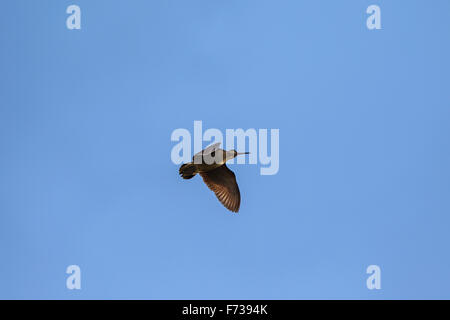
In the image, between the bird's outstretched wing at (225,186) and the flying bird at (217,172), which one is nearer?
the flying bird at (217,172)

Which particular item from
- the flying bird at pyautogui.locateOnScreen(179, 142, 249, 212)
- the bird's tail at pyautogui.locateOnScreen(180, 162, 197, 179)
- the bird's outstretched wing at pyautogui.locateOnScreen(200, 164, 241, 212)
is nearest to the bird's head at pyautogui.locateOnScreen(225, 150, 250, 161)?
the flying bird at pyautogui.locateOnScreen(179, 142, 249, 212)

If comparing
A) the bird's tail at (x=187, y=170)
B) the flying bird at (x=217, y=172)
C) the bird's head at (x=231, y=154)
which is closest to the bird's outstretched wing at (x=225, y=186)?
the flying bird at (x=217, y=172)

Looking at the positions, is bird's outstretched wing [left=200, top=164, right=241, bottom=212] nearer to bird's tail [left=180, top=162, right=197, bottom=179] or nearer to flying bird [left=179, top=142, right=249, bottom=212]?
flying bird [left=179, top=142, right=249, bottom=212]

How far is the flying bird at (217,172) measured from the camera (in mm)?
16922

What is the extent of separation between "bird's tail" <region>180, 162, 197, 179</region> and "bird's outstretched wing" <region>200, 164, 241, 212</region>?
871mm

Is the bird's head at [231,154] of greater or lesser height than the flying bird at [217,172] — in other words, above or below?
above

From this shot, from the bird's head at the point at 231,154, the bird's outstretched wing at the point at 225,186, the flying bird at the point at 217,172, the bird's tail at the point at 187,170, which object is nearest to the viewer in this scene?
the flying bird at the point at 217,172

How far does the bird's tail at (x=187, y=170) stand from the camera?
17031 mm

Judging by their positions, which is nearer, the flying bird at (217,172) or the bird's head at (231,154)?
the flying bird at (217,172)

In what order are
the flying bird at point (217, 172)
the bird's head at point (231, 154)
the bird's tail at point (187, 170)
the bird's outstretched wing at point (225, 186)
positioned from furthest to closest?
the bird's outstretched wing at point (225, 186), the bird's head at point (231, 154), the bird's tail at point (187, 170), the flying bird at point (217, 172)

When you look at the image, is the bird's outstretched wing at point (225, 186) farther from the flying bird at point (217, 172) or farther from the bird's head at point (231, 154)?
the bird's head at point (231, 154)

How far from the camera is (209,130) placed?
57.8ft

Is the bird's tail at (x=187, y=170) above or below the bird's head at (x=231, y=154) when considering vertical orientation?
below
